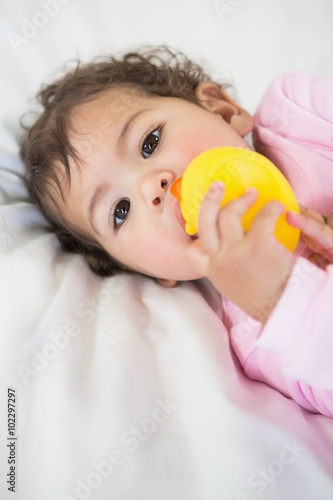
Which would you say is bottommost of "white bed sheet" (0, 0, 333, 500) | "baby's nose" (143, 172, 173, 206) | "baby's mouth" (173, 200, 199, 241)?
"white bed sheet" (0, 0, 333, 500)

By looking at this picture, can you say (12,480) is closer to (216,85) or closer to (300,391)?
(300,391)

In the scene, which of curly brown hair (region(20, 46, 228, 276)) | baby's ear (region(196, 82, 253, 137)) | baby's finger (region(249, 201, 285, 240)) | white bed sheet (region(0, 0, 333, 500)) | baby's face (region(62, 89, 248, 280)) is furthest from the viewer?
baby's ear (region(196, 82, 253, 137))

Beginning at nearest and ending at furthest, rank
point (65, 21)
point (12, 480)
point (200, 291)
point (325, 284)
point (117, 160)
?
point (325, 284) < point (12, 480) < point (117, 160) < point (200, 291) < point (65, 21)

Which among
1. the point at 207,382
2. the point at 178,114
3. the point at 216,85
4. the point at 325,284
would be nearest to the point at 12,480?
the point at 207,382

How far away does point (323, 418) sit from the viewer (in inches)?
46.1

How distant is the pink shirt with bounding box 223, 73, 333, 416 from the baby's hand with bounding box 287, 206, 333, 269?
0.04 m

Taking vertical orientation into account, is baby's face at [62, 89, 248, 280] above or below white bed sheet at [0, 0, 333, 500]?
above

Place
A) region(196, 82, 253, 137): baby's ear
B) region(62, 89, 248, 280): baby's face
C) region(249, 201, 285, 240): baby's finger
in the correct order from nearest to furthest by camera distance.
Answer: region(249, 201, 285, 240): baby's finger, region(62, 89, 248, 280): baby's face, region(196, 82, 253, 137): baby's ear

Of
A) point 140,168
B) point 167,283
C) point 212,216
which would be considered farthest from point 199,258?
point 167,283

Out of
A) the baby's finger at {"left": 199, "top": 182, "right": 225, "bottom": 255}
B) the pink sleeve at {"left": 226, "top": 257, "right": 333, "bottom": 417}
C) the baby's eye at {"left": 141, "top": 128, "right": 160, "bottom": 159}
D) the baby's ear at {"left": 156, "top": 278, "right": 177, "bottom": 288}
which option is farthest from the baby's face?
the pink sleeve at {"left": 226, "top": 257, "right": 333, "bottom": 417}

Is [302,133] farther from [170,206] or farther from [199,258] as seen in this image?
[199,258]

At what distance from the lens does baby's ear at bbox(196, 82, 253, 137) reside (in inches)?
56.4

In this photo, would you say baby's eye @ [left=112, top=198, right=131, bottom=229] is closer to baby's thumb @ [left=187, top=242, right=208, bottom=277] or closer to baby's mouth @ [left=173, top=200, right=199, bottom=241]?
baby's mouth @ [left=173, top=200, right=199, bottom=241]

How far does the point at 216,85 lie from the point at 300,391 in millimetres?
885
